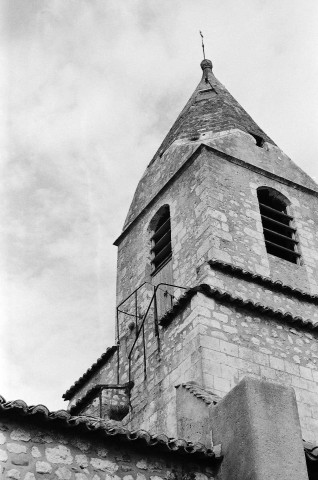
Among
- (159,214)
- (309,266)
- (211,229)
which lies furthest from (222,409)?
(159,214)

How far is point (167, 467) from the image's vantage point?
763cm

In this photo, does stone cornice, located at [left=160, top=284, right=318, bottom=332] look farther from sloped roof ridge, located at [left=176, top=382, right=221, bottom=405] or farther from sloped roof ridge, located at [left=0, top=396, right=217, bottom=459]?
sloped roof ridge, located at [left=0, top=396, right=217, bottom=459]

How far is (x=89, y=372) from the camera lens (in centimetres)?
1436

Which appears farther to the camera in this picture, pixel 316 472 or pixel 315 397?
pixel 315 397

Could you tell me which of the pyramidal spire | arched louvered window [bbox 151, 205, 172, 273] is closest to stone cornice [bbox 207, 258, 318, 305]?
arched louvered window [bbox 151, 205, 172, 273]

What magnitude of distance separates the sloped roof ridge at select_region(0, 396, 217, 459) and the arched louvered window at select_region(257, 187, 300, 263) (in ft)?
22.7

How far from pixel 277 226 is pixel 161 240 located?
92.2 inches

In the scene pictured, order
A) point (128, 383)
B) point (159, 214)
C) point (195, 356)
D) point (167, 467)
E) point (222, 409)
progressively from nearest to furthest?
point (167, 467) < point (222, 409) < point (195, 356) < point (128, 383) < point (159, 214)

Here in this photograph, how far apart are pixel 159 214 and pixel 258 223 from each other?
2.35m

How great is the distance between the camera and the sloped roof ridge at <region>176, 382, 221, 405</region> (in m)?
9.26

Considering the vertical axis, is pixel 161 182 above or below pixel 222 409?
above

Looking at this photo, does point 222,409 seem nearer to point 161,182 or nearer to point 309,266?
point 309,266

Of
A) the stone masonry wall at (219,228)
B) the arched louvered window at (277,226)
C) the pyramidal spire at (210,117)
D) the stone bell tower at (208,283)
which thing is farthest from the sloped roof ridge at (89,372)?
the pyramidal spire at (210,117)

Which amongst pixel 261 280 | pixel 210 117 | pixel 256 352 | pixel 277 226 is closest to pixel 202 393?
pixel 256 352
